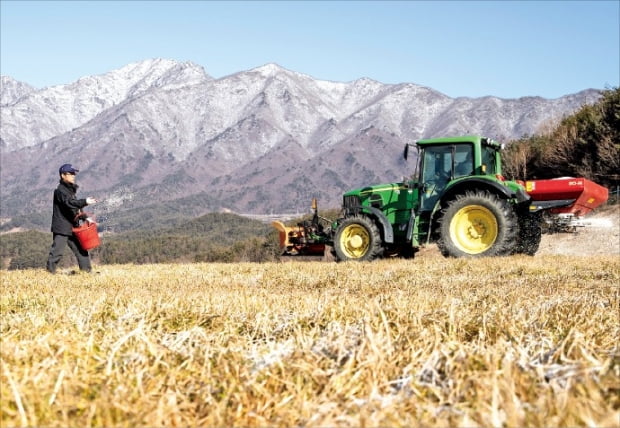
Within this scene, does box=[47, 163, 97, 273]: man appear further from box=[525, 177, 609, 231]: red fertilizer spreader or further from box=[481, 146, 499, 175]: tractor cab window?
box=[525, 177, 609, 231]: red fertilizer spreader

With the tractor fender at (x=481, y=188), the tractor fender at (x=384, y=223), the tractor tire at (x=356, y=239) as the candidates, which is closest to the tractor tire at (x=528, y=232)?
the tractor fender at (x=481, y=188)

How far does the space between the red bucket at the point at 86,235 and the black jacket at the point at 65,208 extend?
7.5 inches

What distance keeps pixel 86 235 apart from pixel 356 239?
6052 mm

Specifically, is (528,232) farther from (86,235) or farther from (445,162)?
(86,235)

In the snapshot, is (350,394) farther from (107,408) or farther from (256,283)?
(256,283)

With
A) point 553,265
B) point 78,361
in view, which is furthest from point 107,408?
point 553,265

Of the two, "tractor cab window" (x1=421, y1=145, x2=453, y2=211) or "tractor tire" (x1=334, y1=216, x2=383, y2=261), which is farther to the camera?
"tractor tire" (x1=334, y1=216, x2=383, y2=261)

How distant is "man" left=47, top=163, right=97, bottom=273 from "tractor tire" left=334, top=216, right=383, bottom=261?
18.7 ft

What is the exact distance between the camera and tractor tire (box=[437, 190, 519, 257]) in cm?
1195

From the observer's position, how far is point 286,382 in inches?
91.1

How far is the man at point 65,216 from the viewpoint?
1057cm

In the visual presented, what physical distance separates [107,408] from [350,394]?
89 centimetres

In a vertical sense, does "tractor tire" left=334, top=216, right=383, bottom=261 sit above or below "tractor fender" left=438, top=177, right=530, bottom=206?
below

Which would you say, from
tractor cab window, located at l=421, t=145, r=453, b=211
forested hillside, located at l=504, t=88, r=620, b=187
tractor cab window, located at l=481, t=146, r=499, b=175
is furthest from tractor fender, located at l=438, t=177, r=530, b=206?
forested hillside, located at l=504, t=88, r=620, b=187
